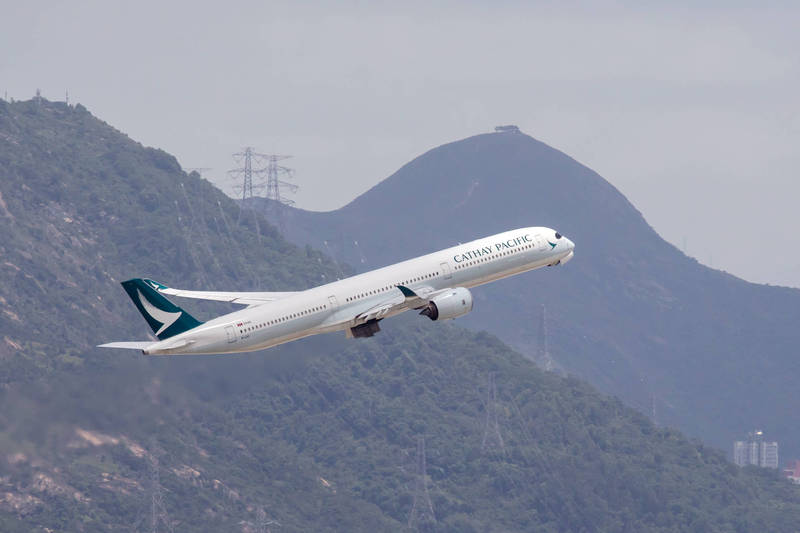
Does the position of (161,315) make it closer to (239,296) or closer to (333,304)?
(239,296)

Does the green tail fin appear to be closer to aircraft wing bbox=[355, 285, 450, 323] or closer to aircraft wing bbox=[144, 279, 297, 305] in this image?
aircraft wing bbox=[144, 279, 297, 305]

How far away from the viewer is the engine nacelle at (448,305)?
129 meters

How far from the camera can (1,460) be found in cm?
19075

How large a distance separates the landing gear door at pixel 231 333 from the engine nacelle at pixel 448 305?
647 inches

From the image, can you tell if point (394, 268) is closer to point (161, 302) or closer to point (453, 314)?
point (453, 314)

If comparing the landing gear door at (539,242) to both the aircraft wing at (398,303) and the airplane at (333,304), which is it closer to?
the airplane at (333,304)

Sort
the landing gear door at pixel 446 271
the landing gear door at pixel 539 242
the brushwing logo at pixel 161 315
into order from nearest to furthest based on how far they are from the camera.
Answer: the brushwing logo at pixel 161 315
the landing gear door at pixel 446 271
the landing gear door at pixel 539 242

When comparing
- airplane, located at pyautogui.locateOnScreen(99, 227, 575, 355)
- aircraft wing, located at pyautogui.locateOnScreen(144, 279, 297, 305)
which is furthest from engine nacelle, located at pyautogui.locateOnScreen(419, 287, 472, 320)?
aircraft wing, located at pyautogui.locateOnScreen(144, 279, 297, 305)

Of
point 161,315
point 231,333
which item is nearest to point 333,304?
point 231,333

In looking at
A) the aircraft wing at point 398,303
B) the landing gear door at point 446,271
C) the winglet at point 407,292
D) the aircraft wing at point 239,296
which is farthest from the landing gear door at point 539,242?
the aircraft wing at point 239,296

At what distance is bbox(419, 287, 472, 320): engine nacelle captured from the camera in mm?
129000

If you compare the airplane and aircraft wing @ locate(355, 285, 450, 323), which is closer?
the airplane

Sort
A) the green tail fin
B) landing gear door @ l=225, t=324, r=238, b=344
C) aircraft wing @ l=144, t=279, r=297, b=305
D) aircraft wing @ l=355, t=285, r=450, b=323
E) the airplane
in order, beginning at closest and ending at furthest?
landing gear door @ l=225, t=324, r=238, b=344 < the airplane < the green tail fin < aircraft wing @ l=355, t=285, r=450, b=323 < aircraft wing @ l=144, t=279, r=297, b=305

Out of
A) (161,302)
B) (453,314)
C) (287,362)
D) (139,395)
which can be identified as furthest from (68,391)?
(453,314)
